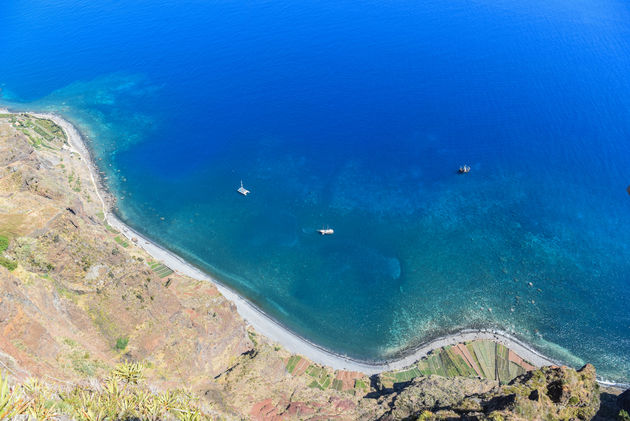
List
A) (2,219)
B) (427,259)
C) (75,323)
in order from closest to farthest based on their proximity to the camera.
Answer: (75,323), (2,219), (427,259)

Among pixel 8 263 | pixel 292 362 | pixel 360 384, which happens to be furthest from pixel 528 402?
pixel 8 263

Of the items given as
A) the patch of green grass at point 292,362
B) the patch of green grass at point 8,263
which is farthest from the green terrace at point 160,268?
the patch of green grass at point 8,263

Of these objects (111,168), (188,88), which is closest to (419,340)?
(111,168)

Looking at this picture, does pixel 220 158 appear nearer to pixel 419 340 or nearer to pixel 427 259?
pixel 427 259

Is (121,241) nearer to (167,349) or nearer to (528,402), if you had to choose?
(167,349)

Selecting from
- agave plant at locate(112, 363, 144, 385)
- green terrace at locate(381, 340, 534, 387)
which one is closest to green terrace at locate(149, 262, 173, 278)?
agave plant at locate(112, 363, 144, 385)

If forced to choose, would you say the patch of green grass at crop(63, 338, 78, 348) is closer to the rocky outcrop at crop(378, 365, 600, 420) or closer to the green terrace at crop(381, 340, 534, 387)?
the rocky outcrop at crop(378, 365, 600, 420)
